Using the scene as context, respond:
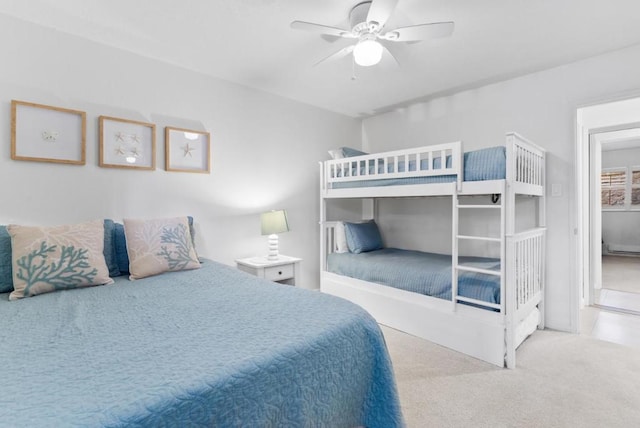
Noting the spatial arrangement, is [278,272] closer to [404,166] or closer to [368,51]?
[404,166]

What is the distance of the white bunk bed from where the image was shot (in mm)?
2229

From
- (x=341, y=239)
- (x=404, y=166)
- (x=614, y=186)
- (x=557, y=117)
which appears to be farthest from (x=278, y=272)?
(x=614, y=186)

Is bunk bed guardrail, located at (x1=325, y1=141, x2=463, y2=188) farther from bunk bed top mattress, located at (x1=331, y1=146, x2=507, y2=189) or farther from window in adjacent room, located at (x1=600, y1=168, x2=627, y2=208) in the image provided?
window in adjacent room, located at (x1=600, y1=168, x2=627, y2=208)

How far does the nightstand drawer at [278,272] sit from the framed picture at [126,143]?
4.37 ft

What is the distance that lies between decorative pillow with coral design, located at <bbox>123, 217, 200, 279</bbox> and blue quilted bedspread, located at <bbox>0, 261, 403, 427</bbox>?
0.36m

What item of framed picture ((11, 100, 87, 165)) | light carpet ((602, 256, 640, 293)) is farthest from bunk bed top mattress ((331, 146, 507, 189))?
light carpet ((602, 256, 640, 293))

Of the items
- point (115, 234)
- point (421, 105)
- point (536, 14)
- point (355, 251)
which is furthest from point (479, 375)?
point (421, 105)

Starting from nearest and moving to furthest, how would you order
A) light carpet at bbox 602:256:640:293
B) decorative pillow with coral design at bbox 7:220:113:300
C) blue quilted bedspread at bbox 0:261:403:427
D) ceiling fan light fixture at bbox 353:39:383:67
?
blue quilted bedspread at bbox 0:261:403:427 < decorative pillow with coral design at bbox 7:220:113:300 < ceiling fan light fixture at bbox 353:39:383:67 < light carpet at bbox 602:256:640:293

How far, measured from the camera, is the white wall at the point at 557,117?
8.55 ft

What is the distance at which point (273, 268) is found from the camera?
116 inches

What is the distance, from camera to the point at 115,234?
2.21m

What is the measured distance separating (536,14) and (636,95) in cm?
121

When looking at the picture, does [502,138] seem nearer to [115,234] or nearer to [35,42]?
[115,234]

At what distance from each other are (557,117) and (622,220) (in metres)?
5.70
